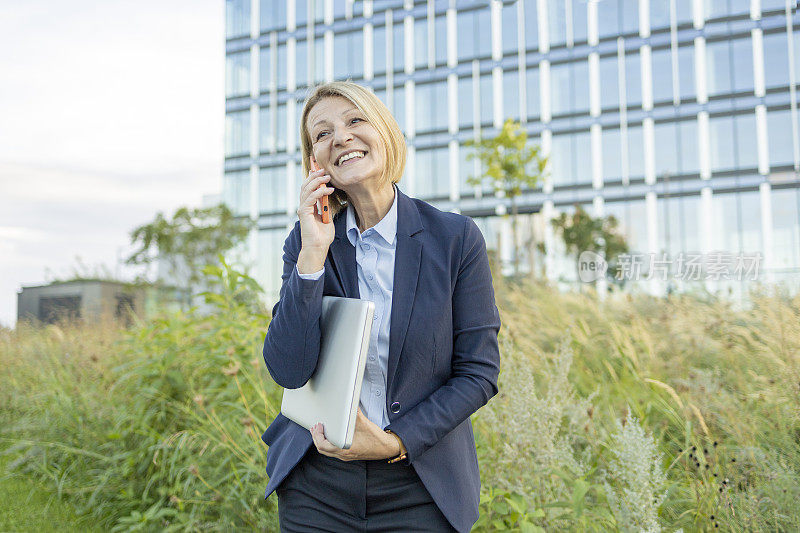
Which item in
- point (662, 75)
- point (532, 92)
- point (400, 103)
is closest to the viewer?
point (662, 75)

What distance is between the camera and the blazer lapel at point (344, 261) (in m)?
1.73

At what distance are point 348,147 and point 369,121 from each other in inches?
3.7

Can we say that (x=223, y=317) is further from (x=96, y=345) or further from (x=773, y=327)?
(x=773, y=327)

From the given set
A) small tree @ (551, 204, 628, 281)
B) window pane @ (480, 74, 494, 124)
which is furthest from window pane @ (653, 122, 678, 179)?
window pane @ (480, 74, 494, 124)

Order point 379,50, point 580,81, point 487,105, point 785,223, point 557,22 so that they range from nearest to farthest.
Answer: point 785,223 → point 580,81 → point 557,22 → point 487,105 → point 379,50

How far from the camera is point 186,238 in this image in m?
26.6

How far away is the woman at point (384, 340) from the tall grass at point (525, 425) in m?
0.95

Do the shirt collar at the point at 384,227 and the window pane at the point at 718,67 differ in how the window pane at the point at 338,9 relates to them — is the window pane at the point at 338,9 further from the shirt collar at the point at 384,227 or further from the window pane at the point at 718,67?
the shirt collar at the point at 384,227

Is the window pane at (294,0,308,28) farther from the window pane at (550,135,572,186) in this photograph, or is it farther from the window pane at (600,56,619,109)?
the window pane at (600,56,619,109)

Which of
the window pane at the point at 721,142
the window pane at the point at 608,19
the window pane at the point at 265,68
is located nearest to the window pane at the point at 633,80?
the window pane at the point at 608,19

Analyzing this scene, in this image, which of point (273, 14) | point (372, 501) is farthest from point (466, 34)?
point (372, 501)

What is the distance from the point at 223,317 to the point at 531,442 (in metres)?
2.34

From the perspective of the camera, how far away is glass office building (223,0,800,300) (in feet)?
93.6

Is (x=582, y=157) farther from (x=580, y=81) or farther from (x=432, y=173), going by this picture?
(x=432, y=173)
